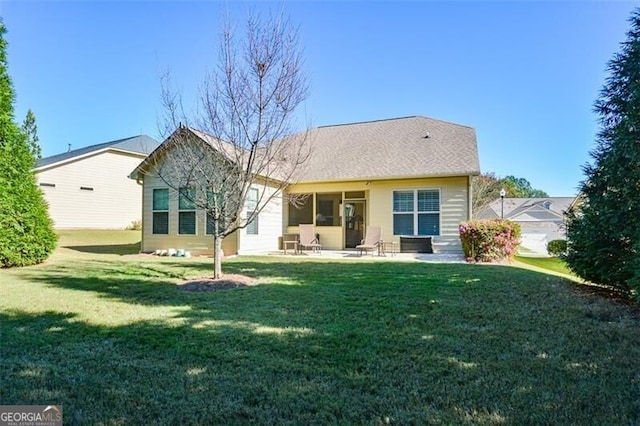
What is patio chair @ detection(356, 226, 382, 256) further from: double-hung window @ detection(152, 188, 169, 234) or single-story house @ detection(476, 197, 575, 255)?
single-story house @ detection(476, 197, 575, 255)

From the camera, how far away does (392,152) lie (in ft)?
52.7

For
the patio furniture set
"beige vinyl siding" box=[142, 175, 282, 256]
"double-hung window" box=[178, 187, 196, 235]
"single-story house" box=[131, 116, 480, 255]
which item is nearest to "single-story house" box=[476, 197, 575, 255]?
"single-story house" box=[131, 116, 480, 255]

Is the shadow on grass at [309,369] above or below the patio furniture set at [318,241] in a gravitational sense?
below

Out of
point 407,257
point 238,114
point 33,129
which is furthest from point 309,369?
point 33,129

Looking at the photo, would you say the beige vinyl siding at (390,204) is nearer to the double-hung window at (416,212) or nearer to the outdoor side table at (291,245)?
the double-hung window at (416,212)

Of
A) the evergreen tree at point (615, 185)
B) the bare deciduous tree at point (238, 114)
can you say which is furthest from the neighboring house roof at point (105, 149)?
the evergreen tree at point (615, 185)

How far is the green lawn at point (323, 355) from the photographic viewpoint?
2500mm

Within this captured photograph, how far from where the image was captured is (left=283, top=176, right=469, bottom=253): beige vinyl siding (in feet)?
45.2

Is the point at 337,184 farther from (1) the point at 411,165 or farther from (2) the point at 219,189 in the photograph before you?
(2) the point at 219,189

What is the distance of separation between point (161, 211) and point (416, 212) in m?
10.1

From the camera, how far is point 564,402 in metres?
2.56

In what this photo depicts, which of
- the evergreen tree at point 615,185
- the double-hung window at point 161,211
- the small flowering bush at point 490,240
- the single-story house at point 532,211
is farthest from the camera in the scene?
the single-story house at point 532,211

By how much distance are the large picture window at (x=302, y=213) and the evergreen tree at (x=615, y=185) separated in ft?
35.1

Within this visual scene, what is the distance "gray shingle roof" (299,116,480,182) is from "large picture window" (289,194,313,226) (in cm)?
102
